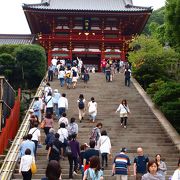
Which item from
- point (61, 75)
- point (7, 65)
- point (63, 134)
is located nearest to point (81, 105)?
point (63, 134)

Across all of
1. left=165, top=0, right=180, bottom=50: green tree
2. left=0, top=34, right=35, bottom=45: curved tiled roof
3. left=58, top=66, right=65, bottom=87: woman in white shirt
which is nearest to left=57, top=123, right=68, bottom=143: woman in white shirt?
left=165, top=0, right=180, bottom=50: green tree

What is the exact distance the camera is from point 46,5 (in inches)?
1602

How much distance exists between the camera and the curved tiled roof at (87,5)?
132 ft

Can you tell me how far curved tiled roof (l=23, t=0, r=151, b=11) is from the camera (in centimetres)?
4009

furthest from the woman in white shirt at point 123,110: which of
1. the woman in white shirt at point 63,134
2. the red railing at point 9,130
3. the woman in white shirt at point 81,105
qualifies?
the woman in white shirt at point 63,134

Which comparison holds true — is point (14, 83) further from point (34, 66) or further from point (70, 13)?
point (70, 13)

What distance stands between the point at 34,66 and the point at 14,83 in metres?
1.73

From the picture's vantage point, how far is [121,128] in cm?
1869

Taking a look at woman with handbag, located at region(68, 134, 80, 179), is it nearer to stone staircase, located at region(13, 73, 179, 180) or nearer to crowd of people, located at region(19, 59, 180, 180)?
crowd of people, located at region(19, 59, 180, 180)

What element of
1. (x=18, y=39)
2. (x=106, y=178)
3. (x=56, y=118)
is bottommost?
(x=106, y=178)

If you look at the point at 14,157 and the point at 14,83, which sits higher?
the point at 14,83

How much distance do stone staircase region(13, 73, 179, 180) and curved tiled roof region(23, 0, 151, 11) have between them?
46.6 feet

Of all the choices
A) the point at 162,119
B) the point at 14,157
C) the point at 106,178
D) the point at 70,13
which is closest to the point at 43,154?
the point at 14,157

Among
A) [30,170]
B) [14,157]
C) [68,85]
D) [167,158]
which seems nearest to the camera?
[30,170]
